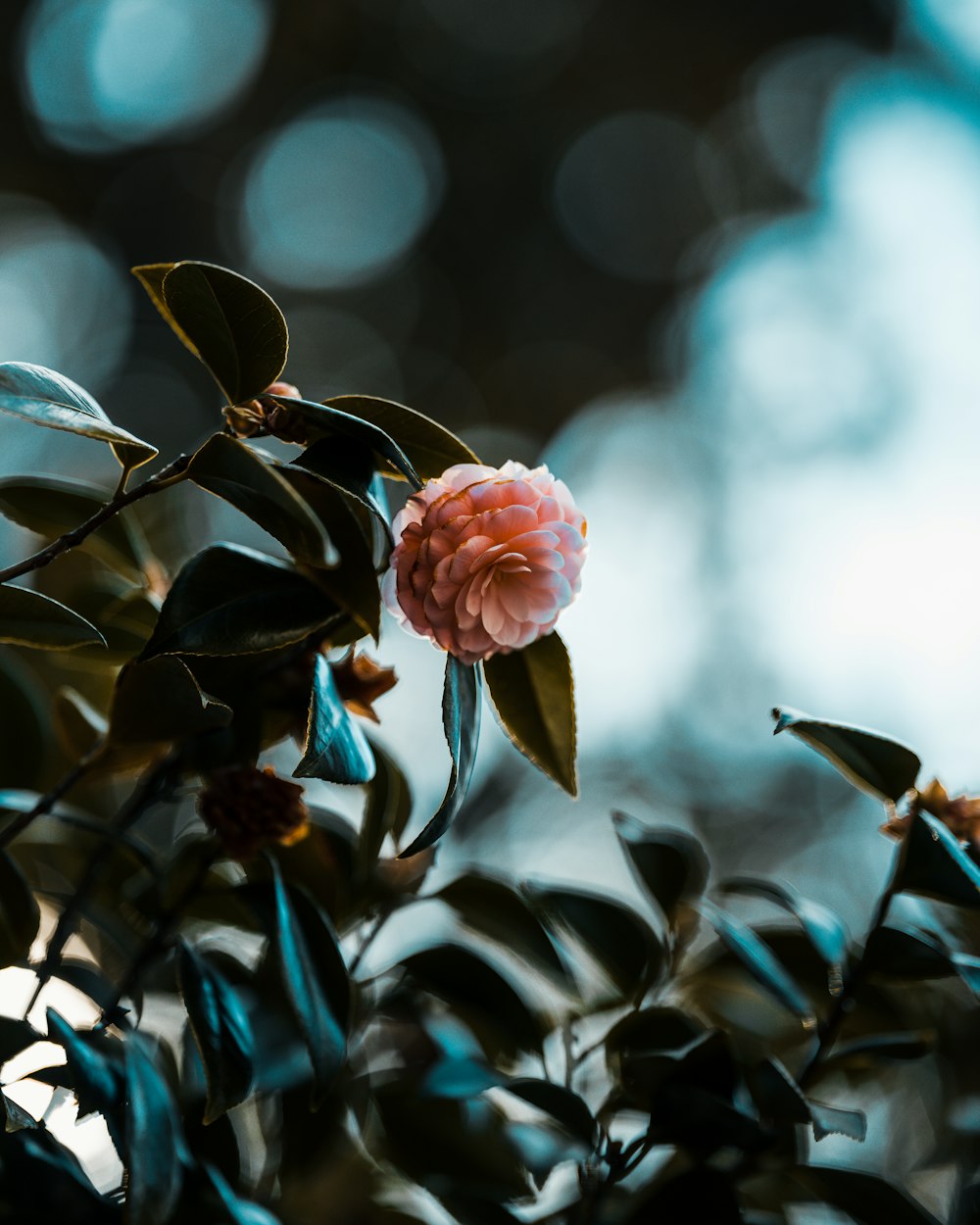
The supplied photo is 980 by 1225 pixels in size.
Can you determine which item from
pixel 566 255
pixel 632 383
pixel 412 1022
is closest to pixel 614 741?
pixel 632 383

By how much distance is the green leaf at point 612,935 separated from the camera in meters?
0.60

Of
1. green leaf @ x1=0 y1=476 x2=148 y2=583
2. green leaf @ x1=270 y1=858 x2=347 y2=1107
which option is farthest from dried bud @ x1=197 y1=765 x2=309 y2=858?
green leaf @ x1=0 y1=476 x2=148 y2=583

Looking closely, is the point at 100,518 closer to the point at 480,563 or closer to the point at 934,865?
the point at 480,563

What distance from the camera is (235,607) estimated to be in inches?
16.0

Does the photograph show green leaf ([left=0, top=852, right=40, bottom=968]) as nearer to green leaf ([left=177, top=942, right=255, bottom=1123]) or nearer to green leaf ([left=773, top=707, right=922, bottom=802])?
green leaf ([left=177, top=942, right=255, bottom=1123])

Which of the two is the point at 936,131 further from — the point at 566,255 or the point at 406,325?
the point at 406,325

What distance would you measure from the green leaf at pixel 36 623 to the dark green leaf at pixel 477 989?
0.97ft

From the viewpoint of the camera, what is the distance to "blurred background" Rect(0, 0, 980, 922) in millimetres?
3420

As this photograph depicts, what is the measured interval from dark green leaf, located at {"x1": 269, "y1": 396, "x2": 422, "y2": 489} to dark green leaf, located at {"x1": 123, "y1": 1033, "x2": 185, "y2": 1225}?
0.25 m

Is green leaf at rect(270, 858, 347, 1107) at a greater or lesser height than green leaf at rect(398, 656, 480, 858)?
lesser

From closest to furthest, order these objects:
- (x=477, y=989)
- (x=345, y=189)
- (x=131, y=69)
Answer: (x=477, y=989) < (x=131, y=69) < (x=345, y=189)

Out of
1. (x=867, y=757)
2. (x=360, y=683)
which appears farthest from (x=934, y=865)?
(x=360, y=683)

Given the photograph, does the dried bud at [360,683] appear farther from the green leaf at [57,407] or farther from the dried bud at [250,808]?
the green leaf at [57,407]

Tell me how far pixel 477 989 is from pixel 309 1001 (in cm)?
17
